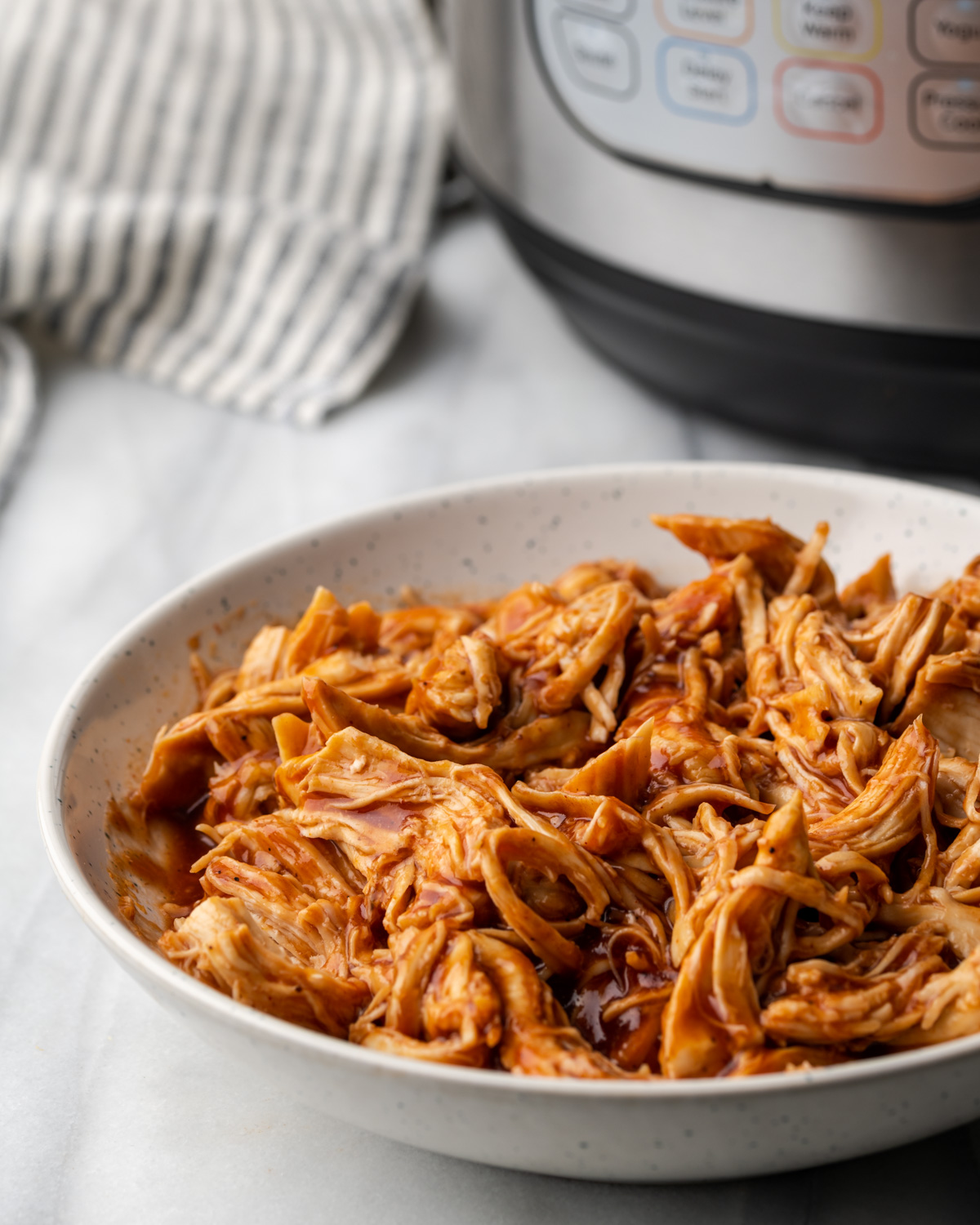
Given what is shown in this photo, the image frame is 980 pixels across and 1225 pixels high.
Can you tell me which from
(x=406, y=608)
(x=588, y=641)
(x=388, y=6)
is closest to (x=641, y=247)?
(x=406, y=608)

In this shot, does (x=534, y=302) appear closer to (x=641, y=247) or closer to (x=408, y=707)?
(x=641, y=247)

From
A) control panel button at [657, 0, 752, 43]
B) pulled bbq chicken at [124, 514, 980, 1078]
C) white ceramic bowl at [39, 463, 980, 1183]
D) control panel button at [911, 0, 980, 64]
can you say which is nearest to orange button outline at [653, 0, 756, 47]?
control panel button at [657, 0, 752, 43]

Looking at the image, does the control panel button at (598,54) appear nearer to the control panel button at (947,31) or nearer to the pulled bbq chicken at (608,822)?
the control panel button at (947,31)

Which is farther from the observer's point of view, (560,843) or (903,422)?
(903,422)

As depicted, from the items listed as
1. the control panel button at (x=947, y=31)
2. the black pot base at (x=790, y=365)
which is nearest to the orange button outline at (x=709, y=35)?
the control panel button at (x=947, y=31)

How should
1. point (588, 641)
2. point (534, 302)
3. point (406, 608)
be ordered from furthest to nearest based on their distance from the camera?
1. point (534, 302)
2. point (406, 608)
3. point (588, 641)

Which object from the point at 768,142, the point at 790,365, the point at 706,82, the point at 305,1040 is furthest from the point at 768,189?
the point at 305,1040
